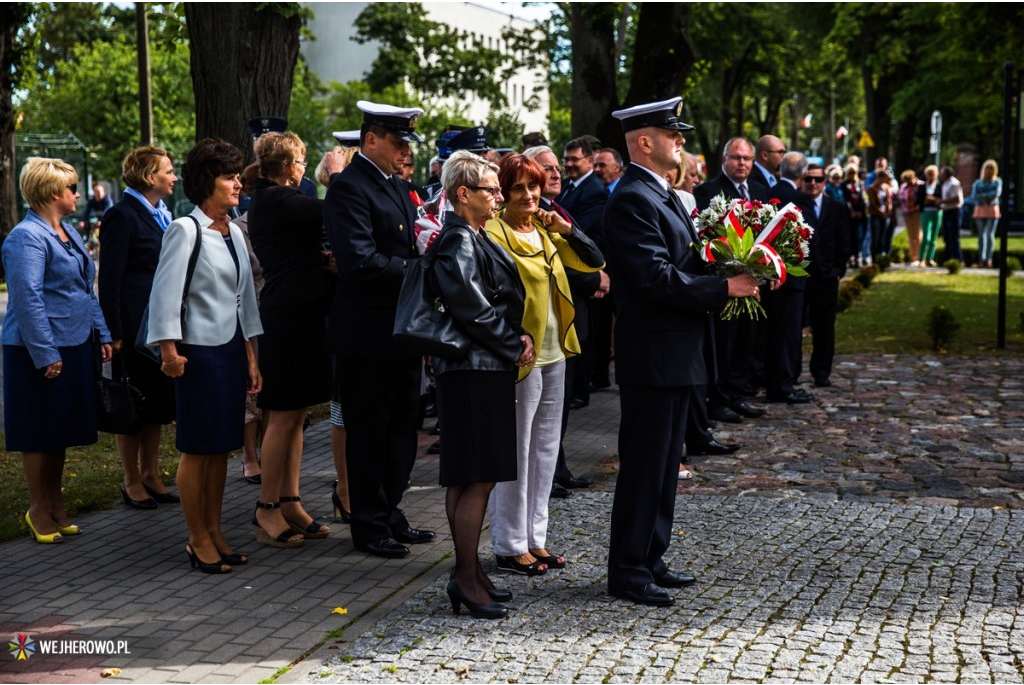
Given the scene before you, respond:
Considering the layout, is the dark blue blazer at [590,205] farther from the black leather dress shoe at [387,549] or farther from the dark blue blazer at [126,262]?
the black leather dress shoe at [387,549]

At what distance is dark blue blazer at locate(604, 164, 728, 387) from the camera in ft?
19.2

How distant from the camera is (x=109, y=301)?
25.8ft

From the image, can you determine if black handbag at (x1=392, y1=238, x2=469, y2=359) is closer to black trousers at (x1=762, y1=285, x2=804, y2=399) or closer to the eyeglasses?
the eyeglasses

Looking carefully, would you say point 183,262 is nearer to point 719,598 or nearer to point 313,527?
point 313,527

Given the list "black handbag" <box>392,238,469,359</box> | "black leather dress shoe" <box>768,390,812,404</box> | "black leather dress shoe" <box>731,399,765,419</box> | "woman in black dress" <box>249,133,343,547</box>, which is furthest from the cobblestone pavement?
"black leather dress shoe" <box>768,390,812,404</box>

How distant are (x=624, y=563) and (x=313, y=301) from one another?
244 centimetres

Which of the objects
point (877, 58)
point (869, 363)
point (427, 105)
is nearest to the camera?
point (869, 363)

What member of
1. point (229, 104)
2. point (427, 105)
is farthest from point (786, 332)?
point (427, 105)

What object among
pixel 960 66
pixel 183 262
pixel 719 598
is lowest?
pixel 719 598

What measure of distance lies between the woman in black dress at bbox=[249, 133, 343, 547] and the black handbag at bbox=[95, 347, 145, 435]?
2.74 ft

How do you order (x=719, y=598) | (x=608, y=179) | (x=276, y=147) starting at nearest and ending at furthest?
1. (x=719, y=598)
2. (x=276, y=147)
3. (x=608, y=179)

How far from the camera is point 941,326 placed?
15.4m

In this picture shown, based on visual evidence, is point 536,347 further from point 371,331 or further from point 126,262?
point 126,262

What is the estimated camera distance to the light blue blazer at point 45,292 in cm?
709
